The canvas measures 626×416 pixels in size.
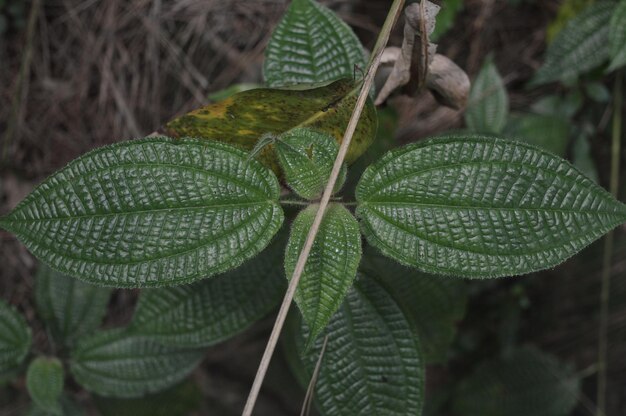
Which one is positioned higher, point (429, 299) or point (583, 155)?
point (583, 155)

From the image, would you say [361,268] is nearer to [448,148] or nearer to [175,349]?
[448,148]

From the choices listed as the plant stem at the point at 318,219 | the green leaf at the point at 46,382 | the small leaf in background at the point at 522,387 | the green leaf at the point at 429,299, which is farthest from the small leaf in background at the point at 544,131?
the green leaf at the point at 46,382

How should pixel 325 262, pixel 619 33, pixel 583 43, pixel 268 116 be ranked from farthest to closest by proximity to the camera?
pixel 583 43, pixel 619 33, pixel 268 116, pixel 325 262

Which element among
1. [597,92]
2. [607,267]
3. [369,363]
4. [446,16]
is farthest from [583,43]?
[369,363]

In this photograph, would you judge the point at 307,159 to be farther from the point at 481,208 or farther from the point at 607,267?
the point at 607,267

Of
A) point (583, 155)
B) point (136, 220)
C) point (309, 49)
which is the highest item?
point (309, 49)

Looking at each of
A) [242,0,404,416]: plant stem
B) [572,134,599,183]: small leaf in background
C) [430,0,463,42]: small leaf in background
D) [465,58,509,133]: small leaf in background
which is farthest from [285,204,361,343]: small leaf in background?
[572,134,599,183]: small leaf in background
